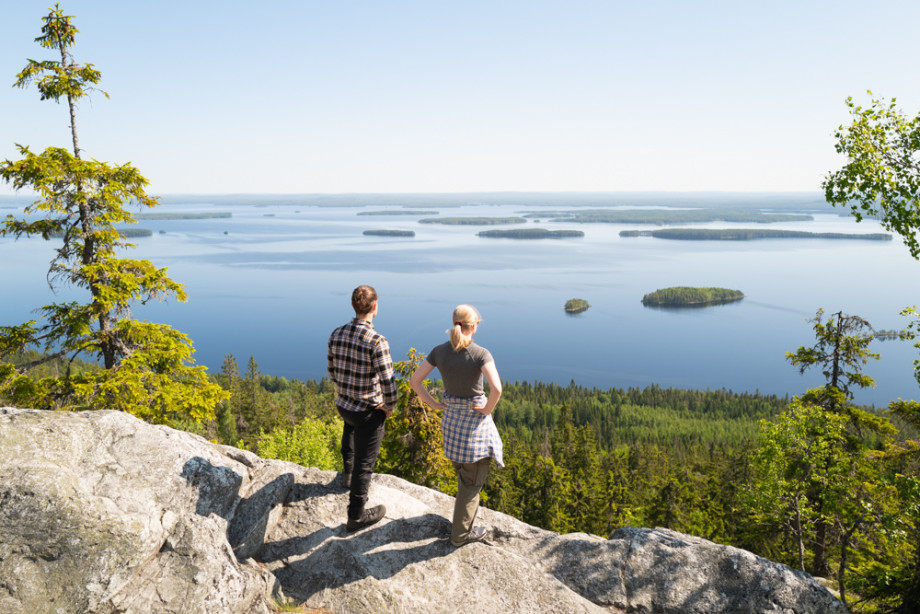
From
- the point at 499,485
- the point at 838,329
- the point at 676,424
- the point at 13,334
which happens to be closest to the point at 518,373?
the point at 676,424

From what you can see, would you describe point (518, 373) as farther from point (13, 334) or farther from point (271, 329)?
point (13, 334)

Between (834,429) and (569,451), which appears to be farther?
(569,451)

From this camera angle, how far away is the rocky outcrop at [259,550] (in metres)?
4.94

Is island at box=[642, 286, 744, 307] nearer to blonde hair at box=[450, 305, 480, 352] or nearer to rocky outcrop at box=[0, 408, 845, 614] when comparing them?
rocky outcrop at box=[0, 408, 845, 614]

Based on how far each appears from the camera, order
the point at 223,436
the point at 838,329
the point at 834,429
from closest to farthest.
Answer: the point at 834,429
the point at 838,329
the point at 223,436

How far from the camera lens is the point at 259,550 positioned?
6.73 m

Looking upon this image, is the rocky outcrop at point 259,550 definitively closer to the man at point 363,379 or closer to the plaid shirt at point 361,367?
the man at point 363,379

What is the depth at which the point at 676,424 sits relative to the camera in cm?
9731

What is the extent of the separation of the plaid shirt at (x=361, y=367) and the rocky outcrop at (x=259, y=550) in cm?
205

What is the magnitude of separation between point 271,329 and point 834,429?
134m

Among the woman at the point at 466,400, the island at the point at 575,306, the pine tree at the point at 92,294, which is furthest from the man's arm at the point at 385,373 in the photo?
the island at the point at 575,306

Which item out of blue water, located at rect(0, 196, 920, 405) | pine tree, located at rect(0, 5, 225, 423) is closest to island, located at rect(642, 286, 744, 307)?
blue water, located at rect(0, 196, 920, 405)

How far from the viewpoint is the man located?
6078 mm

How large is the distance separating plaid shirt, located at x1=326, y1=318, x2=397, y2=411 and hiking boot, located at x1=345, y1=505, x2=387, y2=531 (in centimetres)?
165
